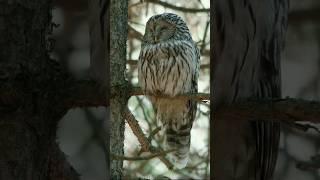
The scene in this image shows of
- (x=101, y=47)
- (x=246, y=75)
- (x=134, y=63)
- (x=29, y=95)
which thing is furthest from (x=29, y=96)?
(x=134, y=63)

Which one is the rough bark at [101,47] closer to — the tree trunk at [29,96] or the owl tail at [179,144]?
the tree trunk at [29,96]

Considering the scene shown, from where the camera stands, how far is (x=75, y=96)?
51 centimetres

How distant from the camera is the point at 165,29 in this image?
1.16 metres

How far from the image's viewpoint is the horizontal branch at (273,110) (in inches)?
15.9

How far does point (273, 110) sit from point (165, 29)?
2.52 feet

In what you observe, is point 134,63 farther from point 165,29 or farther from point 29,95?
point 29,95

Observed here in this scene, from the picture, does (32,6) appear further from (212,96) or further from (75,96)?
(212,96)

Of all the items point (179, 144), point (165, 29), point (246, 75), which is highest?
point (165, 29)

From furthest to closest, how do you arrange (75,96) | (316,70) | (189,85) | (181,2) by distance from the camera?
(189,85), (181,2), (75,96), (316,70)

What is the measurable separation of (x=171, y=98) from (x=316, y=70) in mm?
693

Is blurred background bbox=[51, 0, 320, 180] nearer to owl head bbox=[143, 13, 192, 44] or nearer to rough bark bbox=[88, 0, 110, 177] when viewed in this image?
rough bark bbox=[88, 0, 110, 177]

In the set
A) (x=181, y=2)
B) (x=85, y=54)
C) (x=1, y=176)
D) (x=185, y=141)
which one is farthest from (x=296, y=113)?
(x=181, y=2)


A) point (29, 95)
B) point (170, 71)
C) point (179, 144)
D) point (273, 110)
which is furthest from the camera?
point (170, 71)

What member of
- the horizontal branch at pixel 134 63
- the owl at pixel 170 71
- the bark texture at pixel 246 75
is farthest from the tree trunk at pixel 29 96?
the horizontal branch at pixel 134 63
